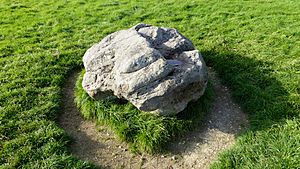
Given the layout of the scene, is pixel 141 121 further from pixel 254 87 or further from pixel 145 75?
pixel 254 87

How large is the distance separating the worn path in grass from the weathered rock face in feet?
2.65

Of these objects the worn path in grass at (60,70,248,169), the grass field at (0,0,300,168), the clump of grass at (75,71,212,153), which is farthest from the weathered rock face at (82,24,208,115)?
the grass field at (0,0,300,168)

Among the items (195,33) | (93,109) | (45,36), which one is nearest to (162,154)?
(93,109)

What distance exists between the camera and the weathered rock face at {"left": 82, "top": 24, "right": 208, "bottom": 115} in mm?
6984

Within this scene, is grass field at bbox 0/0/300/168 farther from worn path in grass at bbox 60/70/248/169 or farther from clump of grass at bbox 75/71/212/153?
clump of grass at bbox 75/71/212/153

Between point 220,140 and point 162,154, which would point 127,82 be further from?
point 220,140

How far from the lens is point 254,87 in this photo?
864 cm

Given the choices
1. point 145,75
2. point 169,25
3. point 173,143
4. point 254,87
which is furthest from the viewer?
point 169,25

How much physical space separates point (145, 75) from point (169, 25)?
276 inches

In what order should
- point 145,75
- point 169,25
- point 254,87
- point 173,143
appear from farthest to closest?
1. point 169,25
2. point 254,87
3. point 173,143
4. point 145,75

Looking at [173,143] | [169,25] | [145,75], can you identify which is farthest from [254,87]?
[169,25]

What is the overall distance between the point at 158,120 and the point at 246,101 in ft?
8.64

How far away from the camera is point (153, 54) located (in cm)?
736

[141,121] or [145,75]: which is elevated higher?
[145,75]
